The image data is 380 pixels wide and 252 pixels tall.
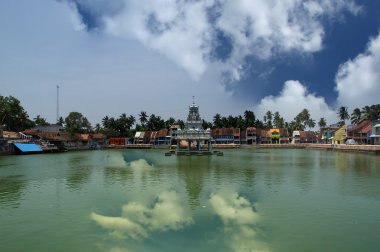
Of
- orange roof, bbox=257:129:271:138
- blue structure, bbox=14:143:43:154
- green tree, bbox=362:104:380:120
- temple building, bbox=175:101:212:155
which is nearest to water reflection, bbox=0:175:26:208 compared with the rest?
temple building, bbox=175:101:212:155

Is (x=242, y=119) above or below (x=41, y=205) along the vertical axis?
above

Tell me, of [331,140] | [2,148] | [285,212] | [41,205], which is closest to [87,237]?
[41,205]

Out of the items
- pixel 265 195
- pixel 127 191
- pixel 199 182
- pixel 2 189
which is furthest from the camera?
pixel 199 182

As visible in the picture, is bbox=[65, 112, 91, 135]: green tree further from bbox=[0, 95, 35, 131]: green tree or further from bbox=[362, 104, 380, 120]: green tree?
bbox=[362, 104, 380, 120]: green tree

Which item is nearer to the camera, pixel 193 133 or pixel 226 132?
pixel 193 133

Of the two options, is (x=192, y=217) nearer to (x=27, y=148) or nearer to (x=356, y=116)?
(x=27, y=148)

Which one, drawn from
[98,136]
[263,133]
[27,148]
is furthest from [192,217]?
[263,133]

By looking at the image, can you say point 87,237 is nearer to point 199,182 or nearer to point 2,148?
point 199,182

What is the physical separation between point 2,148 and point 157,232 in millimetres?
74201

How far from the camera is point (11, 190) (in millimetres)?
27719

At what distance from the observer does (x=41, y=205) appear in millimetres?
21859

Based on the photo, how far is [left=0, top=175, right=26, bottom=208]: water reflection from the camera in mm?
22798

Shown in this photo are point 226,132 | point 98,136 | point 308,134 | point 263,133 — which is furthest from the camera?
point 308,134

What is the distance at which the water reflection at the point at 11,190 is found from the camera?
22.8m
